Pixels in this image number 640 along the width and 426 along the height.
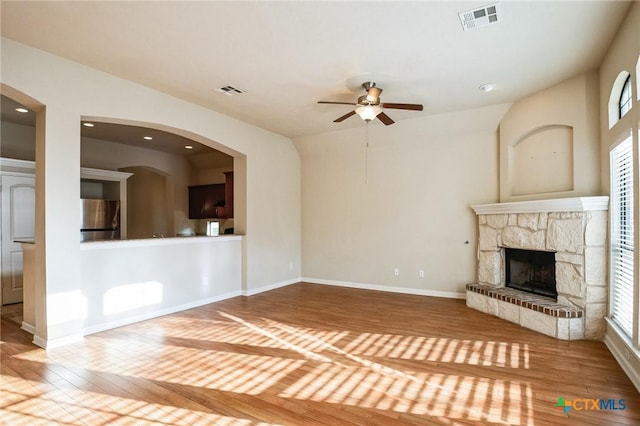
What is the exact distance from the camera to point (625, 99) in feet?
10.6

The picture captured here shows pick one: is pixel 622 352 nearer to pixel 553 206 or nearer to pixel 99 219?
pixel 553 206

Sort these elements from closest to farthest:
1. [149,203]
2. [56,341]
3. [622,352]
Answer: [622,352] → [56,341] → [149,203]

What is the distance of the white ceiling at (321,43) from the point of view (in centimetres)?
264

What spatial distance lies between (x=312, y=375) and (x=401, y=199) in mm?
3971

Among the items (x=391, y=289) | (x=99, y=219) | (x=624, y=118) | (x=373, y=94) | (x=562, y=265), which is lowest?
(x=391, y=289)

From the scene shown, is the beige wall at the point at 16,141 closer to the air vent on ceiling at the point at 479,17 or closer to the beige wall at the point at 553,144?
the air vent on ceiling at the point at 479,17

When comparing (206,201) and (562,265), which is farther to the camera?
(206,201)

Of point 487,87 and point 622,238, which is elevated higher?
point 487,87

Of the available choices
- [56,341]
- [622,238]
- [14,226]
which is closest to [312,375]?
[56,341]

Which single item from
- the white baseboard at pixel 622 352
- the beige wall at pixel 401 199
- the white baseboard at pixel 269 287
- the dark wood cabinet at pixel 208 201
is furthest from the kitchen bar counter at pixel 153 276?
the white baseboard at pixel 622 352

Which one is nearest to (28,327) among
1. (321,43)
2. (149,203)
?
(321,43)

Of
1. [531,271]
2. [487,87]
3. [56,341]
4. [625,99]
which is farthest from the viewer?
[531,271]

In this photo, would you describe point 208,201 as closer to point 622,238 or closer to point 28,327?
point 28,327

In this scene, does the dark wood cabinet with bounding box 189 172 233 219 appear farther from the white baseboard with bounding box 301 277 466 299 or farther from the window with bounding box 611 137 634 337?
the window with bounding box 611 137 634 337
